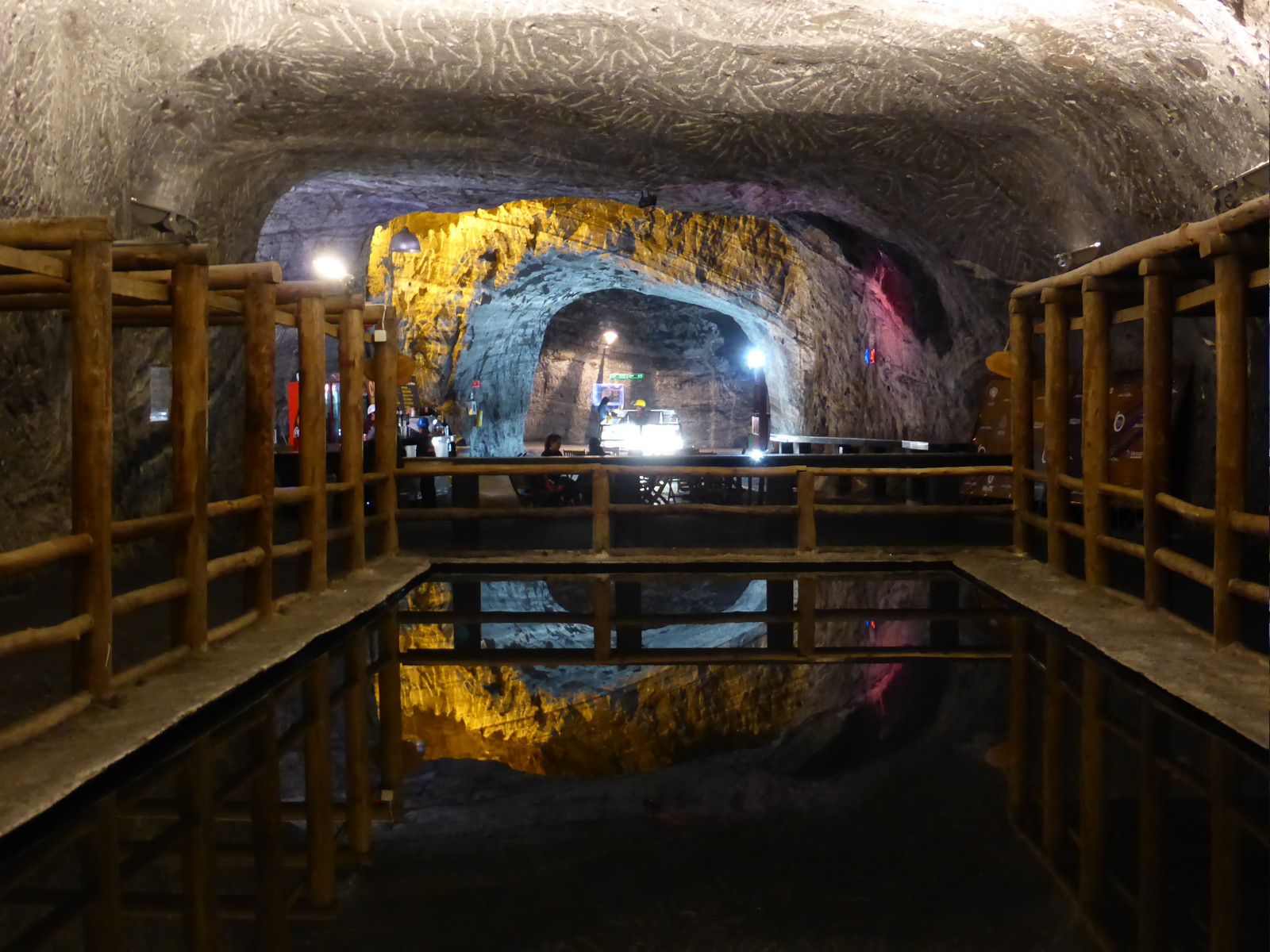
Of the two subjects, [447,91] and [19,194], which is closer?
[19,194]

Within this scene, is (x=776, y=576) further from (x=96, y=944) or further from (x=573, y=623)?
(x=96, y=944)

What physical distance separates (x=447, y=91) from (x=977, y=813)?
713cm

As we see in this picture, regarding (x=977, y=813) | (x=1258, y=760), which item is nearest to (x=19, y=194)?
(x=977, y=813)

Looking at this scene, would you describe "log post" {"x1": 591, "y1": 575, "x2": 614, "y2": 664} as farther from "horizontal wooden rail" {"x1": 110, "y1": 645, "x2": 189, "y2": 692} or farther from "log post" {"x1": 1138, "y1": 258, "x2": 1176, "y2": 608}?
"log post" {"x1": 1138, "y1": 258, "x2": 1176, "y2": 608}

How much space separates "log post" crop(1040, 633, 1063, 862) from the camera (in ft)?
10.4

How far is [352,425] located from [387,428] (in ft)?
3.23

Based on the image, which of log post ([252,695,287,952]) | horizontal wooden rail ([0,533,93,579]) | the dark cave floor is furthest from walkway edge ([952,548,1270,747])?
horizontal wooden rail ([0,533,93,579])

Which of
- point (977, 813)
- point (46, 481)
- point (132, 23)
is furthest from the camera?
point (46, 481)

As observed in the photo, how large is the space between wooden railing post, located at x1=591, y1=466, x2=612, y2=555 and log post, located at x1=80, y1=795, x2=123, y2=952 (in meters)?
5.74

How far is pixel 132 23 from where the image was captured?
6.96 meters

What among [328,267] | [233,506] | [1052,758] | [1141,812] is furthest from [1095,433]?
[328,267]

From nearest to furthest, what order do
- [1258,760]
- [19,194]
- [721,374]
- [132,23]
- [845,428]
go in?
1. [1258,760]
2. [19,194]
3. [132,23]
4. [845,428]
5. [721,374]

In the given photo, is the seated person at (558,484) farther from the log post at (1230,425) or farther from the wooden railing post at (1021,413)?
the log post at (1230,425)

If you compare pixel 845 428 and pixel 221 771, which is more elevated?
pixel 845 428
